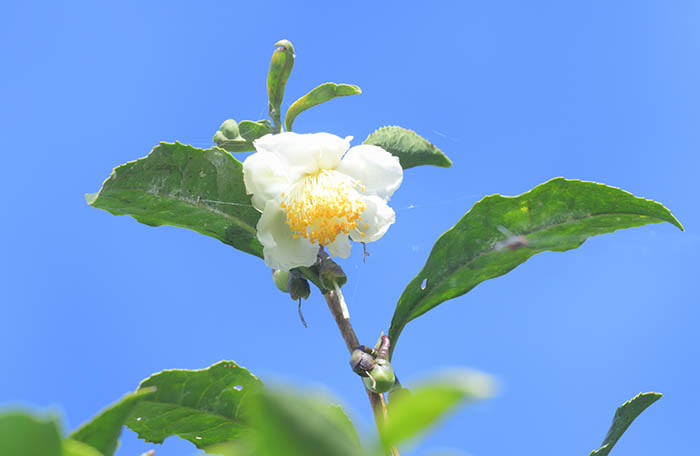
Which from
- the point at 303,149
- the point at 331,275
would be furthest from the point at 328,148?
the point at 331,275

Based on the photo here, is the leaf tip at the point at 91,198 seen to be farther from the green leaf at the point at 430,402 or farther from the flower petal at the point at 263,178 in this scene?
the green leaf at the point at 430,402

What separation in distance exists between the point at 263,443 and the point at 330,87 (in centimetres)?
142

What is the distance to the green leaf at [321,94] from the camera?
1.62m

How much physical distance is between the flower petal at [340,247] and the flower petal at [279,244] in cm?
5

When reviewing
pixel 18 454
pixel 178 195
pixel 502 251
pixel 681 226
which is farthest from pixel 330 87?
pixel 18 454

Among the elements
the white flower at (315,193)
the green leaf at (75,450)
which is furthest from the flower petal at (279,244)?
the green leaf at (75,450)

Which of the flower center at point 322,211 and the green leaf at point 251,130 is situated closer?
the flower center at point 322,211

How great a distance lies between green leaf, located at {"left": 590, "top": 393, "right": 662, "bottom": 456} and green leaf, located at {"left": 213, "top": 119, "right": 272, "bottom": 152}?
1126 millimetres

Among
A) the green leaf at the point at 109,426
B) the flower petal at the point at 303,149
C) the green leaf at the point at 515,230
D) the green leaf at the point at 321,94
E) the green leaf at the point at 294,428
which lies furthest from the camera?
the green leaf at the point at 321,94

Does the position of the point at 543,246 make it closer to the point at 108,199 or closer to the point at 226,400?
the point at 226,400

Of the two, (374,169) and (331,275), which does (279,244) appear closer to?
(331,275)

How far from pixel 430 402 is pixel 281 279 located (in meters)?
1.28

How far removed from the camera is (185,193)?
1.39 metres

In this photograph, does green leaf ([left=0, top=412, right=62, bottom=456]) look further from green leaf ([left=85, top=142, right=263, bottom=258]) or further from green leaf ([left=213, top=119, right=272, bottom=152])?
green leaf ([left=213, top=119, right=272, bottom=152])
